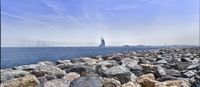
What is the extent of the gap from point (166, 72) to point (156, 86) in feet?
9.50

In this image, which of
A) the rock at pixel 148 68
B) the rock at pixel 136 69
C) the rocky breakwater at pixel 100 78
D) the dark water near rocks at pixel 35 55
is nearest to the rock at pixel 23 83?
the rocky breakwater at pixel 100 78

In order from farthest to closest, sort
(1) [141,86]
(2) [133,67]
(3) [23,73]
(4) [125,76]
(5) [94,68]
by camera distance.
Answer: (2) [133,67]
(5) [94,68]
(3) [23,73]
(4) [125,76]
(1) [141,86]

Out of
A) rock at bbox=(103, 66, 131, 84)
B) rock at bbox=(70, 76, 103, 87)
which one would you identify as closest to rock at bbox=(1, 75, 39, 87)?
rock at bbox=(70, 76, 103, 87)

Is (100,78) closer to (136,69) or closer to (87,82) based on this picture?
(87,82)

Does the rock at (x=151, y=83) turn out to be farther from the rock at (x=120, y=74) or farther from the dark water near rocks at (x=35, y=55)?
the dark water near rocks at (x=35, y=55)

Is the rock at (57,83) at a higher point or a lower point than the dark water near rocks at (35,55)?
higher

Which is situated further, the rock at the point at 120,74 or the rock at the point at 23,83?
the rock at the point at 120,74

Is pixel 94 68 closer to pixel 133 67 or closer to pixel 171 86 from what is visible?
pixel 133 67

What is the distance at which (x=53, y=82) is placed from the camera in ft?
23.7

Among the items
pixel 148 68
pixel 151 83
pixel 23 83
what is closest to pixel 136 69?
pixel 148 68

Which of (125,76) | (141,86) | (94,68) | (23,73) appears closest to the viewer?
(141,86)

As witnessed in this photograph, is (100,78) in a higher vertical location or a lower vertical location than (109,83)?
higher

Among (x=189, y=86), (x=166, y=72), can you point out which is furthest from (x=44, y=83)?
(x=166, y=72)

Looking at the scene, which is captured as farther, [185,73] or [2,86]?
[185,73]
